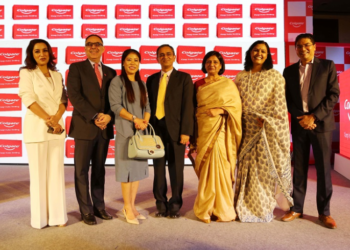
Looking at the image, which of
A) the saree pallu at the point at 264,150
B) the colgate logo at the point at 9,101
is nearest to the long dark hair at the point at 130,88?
the saree pallu at the point at 264,150

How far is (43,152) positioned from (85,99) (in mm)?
582

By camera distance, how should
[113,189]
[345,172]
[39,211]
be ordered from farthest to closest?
[345,172], [113,189], [39,211]

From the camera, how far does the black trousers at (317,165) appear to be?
2.68 metres

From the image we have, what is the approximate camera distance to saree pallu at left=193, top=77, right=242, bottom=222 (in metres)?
2.68

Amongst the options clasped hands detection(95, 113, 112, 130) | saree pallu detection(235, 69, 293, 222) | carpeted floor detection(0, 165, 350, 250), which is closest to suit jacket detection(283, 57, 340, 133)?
saree pallu detection(235, 69, 293, 222)

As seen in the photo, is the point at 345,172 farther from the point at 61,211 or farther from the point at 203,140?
the point at 61,211

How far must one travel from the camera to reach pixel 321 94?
8.74ft

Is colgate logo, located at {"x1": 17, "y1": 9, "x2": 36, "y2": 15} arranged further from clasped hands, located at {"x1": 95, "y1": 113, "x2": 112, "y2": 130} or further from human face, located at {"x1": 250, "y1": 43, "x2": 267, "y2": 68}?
human face, located at {"x1": 250, "y1": 43, "x2": 267, "y2": 68}

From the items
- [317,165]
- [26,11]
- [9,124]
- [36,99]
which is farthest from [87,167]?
[26,11]

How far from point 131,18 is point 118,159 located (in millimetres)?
3691

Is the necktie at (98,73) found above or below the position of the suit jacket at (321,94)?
above

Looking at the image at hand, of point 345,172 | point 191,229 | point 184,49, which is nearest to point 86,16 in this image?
point 184,49

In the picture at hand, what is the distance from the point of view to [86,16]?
5488 millimetres

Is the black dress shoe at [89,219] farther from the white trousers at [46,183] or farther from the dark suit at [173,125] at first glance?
the dark suit at [173,125]
